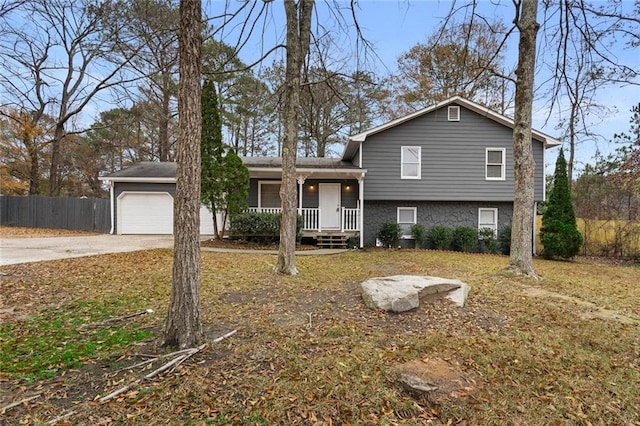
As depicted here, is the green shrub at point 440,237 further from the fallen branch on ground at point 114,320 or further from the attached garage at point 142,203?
the fallen branch on ground at point 114,320

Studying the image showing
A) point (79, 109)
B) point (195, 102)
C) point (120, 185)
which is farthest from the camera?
point (79, 109)

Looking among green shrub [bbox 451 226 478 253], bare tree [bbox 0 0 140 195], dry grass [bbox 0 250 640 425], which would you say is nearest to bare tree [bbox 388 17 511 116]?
green shrub [bbox 451 226 478 253]

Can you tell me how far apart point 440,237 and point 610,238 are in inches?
276

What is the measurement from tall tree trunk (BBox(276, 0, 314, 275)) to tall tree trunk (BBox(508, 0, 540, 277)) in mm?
4735

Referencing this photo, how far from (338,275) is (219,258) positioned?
139 inches

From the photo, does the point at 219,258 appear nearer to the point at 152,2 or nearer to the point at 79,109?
the point at 152,2

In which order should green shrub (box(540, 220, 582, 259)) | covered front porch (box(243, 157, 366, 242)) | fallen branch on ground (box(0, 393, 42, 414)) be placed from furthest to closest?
1. covered front porch (box(243, 157, 366, 242))
2. green shrub (box(540, 220, 582, 259))
3. fallen branch on ground (box(0, 393, 42, 414))

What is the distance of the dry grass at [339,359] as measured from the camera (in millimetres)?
2344

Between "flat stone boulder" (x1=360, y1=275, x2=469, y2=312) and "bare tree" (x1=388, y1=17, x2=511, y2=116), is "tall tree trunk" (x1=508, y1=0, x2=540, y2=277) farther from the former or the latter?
"bare tree" (x1=388, y1=17, x2=511, y2=116)

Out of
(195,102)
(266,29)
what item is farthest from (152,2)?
(195,102)

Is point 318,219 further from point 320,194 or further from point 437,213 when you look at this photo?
point 437,213

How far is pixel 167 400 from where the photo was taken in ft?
7.88

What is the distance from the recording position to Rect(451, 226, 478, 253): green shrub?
41.5 feet

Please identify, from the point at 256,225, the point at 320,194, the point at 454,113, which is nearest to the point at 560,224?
the point at 454,113
